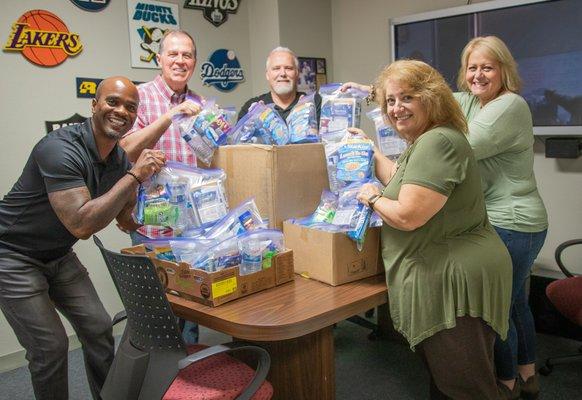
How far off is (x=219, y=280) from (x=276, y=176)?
45 centimetres

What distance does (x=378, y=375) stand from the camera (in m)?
2.62

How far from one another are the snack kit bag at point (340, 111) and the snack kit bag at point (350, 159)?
10 cm

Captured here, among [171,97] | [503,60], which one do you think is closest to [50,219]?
[171,97]

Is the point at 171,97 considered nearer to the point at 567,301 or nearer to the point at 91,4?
the point at 91,4

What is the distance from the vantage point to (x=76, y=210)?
162 centimetres

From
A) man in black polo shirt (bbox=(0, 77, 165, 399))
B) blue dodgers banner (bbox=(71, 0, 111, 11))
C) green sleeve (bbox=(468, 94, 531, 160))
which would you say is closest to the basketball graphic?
blue dodgers banner (bbox=(71, 0, 111, 11))

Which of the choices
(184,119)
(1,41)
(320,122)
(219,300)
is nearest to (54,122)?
(1,41)

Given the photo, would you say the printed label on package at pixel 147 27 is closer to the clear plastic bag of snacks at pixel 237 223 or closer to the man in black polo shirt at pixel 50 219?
the man in black polo shirt at pixel 50 219

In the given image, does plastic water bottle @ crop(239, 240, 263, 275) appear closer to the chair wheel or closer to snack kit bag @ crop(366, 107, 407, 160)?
snack kit bag @ crop(366, 107, 407, 160)

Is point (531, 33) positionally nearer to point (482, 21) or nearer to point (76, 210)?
point (482, 21)

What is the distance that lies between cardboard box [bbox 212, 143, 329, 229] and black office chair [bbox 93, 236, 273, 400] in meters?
0.55

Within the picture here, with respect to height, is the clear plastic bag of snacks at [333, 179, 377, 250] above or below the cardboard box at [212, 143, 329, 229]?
below

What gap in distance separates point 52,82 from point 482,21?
2586 mm

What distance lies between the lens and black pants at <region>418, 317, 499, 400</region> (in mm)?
1539
